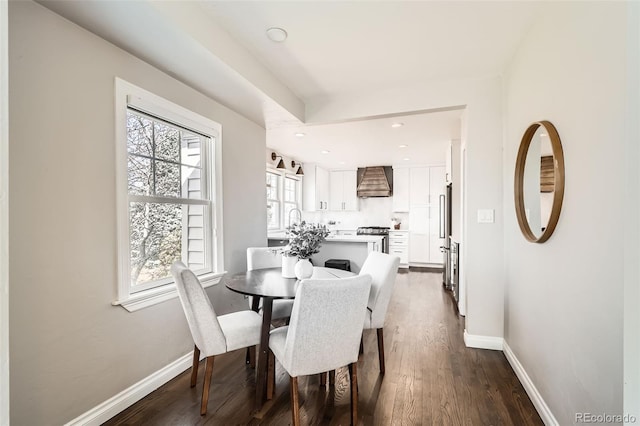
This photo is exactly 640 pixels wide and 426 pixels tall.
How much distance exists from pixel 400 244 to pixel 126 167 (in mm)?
6141

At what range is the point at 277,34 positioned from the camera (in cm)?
212

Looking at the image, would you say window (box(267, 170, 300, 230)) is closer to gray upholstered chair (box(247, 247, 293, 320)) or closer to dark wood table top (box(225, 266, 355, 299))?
gray upholstered chair (box(247, 247, 293, 320))

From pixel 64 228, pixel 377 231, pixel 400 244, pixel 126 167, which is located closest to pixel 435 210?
pixel 400 244

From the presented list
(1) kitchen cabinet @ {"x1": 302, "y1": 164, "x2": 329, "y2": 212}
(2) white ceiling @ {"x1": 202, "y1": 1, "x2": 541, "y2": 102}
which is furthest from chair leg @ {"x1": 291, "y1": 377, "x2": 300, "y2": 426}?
(1) kitchen cabinet @ {"x1": 302, "y1": 164, "x2": 329, "y2": 212}

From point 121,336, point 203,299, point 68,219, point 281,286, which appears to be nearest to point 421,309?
point 281,286

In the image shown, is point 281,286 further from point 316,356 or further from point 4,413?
point 4,413

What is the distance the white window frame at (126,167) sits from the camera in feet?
6.31

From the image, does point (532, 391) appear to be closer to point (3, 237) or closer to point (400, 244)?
point (3, 237)

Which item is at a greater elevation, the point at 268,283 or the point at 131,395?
the point at 268,283

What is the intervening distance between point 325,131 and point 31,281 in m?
3.63

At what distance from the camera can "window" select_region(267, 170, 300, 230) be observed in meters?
5.69

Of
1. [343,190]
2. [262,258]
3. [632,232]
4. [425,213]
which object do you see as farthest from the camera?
[343,190]

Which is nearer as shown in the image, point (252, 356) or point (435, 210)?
point (252, 356)

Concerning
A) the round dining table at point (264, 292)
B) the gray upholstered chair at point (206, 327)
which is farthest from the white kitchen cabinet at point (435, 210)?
the gray upholstered chair at point (206, 327)
